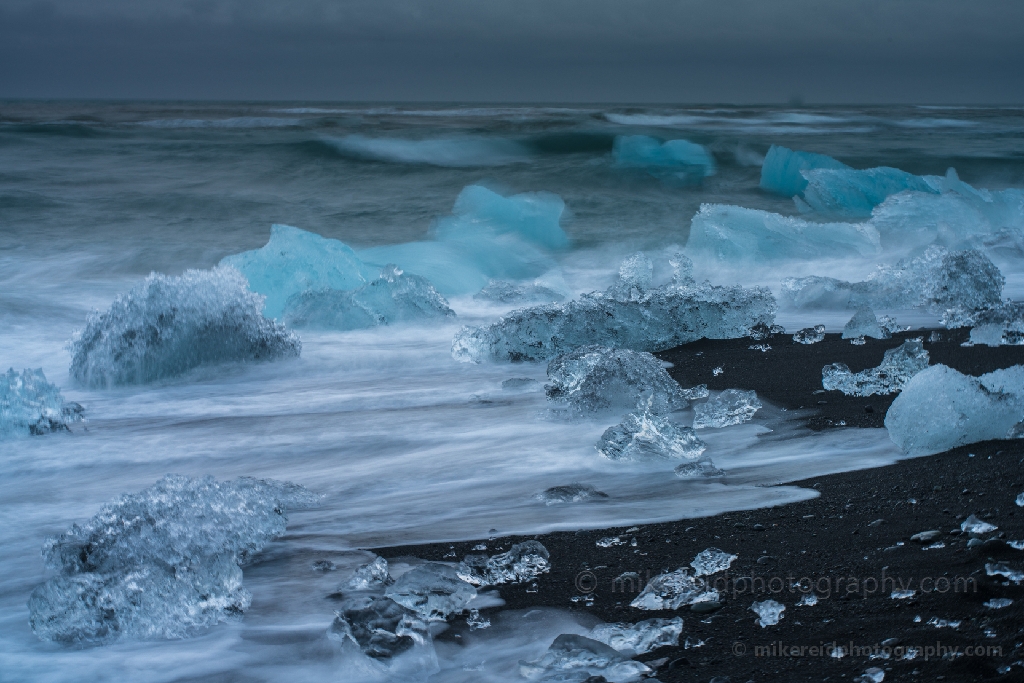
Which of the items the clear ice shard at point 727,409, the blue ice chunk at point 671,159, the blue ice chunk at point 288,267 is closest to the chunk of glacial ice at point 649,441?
the clear ice shard at point 727,409

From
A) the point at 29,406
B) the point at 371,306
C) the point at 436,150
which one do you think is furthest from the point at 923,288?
the point at 436,150

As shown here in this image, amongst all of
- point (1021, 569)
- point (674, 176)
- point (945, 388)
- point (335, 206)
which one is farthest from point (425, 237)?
point (1021, 569)

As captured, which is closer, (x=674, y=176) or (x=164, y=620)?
(x=164, y=620)

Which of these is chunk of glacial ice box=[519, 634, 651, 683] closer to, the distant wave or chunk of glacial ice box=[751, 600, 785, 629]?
chunk of glacial ice box=[751, 600, 785, 629]

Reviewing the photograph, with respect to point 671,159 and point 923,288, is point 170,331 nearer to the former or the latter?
point 923,288

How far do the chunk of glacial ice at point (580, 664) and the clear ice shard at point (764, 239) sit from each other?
550 cm

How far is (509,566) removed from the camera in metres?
1.86

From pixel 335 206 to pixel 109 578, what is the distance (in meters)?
8.88

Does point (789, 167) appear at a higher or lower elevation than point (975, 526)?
higher

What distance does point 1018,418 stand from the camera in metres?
2.30

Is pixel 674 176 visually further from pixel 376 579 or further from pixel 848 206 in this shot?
pixel 376 579

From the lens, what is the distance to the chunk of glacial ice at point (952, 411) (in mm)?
2295

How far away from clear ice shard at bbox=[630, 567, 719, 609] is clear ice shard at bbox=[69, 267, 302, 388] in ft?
9.26

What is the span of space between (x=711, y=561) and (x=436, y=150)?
42.8ft
